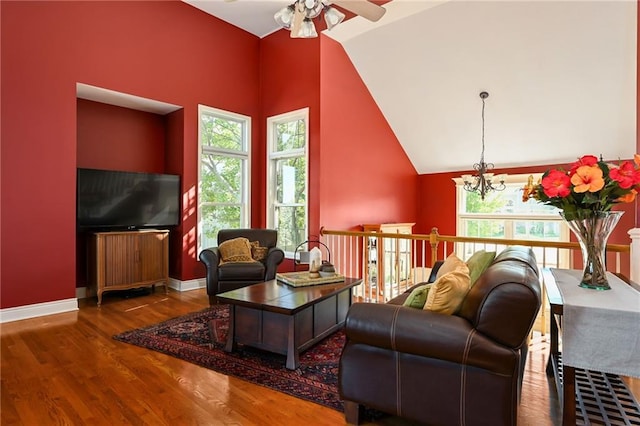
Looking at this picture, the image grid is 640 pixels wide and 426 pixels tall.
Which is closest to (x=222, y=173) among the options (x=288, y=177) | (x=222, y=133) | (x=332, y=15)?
(x=222, y=133)

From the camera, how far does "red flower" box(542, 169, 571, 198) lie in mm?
1743

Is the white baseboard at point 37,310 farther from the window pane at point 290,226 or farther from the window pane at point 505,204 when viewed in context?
the window pane at point 505,204

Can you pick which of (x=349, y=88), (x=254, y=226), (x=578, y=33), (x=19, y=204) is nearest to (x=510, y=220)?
(x=578, y=33)

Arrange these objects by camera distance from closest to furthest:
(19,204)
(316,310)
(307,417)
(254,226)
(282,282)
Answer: (307,417), (316,310), (282,282), (19,204), (254,226)

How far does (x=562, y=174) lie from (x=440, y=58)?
12.0 ft

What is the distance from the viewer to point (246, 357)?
2748 millimetres

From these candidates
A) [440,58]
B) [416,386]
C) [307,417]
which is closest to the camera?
[416,386]

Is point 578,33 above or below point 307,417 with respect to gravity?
above

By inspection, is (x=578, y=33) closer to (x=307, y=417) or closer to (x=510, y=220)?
(x=510, y=220)

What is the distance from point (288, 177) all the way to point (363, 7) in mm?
2928

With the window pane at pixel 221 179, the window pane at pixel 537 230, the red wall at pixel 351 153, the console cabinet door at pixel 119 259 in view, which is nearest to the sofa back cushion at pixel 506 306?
the red wall at pixel 351 153

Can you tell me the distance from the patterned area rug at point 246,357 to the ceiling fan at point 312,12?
9.31 ft

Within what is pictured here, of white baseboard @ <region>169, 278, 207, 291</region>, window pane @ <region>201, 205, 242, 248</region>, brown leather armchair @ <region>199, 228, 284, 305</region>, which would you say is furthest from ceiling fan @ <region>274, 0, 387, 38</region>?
white baseboard @ <region>169, 278, 207, 291</region>

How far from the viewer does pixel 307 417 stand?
1975 millimetres
